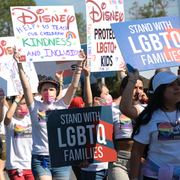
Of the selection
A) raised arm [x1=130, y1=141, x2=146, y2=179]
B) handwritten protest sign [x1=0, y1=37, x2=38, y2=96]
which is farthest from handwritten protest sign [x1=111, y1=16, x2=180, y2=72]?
handwritten protest sign [x1=0, y1=37, x2=38, y2=96]

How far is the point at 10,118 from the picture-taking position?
443 centimetres

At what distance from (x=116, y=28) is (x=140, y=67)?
1.69ft

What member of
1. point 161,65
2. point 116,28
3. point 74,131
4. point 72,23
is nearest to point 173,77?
point 161,65

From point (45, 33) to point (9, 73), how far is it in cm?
107

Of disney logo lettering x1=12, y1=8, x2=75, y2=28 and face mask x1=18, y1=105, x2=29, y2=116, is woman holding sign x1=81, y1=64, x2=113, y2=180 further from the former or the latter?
face mask x1=18, y1=105, x2=29, y2=116

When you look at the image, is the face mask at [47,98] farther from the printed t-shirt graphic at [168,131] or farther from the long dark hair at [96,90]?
the printed t-shirt graphic at [168,131]

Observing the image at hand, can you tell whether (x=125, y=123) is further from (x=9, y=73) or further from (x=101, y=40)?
(x=9, y=73)

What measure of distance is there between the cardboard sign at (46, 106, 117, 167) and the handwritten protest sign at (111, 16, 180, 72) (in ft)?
2.20

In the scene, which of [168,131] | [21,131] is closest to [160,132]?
[168,131]

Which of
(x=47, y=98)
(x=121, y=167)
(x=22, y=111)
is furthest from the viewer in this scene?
(x=22, y=111)

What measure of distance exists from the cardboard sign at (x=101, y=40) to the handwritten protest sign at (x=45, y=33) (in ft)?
1.23

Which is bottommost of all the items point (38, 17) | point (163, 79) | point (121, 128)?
point (121, 128)

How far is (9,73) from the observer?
4996 mm

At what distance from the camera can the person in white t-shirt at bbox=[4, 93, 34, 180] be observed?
4.36 metres
